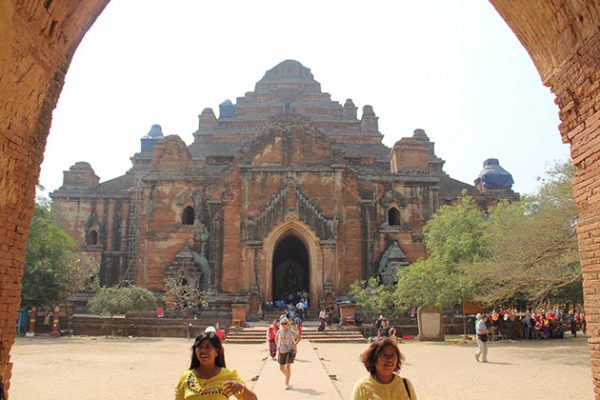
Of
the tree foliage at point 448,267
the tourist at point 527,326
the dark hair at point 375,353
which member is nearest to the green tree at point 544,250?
the tree foliage at point 448,267

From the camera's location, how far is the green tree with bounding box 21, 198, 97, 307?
24.3 meters

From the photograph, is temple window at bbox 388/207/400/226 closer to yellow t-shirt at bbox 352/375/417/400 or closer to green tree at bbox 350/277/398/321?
green tree at bbox 350/277/398/321

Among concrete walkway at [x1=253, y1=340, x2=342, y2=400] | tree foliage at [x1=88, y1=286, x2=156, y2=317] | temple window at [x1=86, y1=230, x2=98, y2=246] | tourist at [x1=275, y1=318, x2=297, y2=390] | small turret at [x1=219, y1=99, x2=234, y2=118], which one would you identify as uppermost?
small turret at [x1=219, y1=99, x2=234, y2=118]

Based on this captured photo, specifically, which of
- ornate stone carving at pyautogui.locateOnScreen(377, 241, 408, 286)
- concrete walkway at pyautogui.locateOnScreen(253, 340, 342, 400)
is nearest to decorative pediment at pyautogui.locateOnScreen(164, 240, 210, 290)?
ornate stone carving at pyautogui.locateOnScreen(377, 241, 408, 286)

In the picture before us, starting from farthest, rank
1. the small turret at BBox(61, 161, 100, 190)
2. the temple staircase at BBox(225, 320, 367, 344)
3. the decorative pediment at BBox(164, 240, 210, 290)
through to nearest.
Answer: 1. the small turret at BBox(61, 161, 100, 190)
2. the decorative pediment at BBox(164, 240, 210, 290)
3. the temple staircase at BBox(225, 320, 367, 344)

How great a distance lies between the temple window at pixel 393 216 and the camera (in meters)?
31.1

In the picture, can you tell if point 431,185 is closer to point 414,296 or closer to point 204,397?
point 414,296

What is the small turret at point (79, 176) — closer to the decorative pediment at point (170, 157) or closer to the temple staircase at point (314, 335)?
the decorative pediment at point (170, 157)

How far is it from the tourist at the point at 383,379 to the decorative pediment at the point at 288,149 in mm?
25758

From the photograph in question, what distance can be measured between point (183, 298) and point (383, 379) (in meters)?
23.2

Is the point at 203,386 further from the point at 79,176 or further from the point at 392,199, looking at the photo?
the point at 79,176

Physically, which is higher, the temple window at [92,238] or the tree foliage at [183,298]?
the temple window at [92,238]

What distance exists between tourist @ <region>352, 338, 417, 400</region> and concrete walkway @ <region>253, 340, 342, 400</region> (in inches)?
217

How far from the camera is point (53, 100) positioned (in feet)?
22.3
